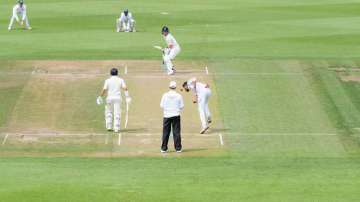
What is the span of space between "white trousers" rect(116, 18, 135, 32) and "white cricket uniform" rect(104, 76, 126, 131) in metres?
21.7

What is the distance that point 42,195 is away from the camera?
2034 centimetres

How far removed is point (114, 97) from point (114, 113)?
629mm

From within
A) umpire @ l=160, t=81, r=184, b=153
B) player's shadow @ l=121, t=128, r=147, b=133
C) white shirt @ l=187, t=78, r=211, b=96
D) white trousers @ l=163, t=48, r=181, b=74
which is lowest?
umpire @ l=160, t=81, r=184, b=153

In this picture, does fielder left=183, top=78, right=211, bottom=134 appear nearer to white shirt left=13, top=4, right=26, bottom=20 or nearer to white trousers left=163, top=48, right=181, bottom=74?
white trousers left=163, top=48, right=181, bottom=74

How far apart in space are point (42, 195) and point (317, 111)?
16607 millimetres

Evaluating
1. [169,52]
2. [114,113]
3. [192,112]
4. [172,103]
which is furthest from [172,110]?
[169,52]

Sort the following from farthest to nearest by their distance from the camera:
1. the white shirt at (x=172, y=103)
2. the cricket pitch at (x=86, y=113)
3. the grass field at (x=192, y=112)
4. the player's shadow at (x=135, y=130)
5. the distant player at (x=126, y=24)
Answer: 1. the distant player at (x=126, y=24)
2. the player's shadow at (x=135, y=130)
3. the cricket pitch at (x=86, y=113)
4. the white shirt at (x=172, y=103)
5. the grass field at (x=192, y=112)

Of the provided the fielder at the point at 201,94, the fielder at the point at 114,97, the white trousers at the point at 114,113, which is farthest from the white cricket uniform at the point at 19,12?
the fielder at the point at 201,94

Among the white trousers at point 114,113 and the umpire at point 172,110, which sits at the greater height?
the white trousers at point 114,113

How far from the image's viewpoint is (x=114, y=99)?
31.2 m

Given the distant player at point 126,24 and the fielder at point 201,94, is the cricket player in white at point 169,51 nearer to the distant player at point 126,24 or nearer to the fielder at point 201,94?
the fielder at point 201,94

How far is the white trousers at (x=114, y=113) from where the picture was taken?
102ft

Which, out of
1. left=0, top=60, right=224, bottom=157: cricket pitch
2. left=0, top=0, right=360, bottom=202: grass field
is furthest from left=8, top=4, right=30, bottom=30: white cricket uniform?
left=0, top=60, right=224, bottom=157: cricket pitch

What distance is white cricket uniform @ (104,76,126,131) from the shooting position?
3097cm
